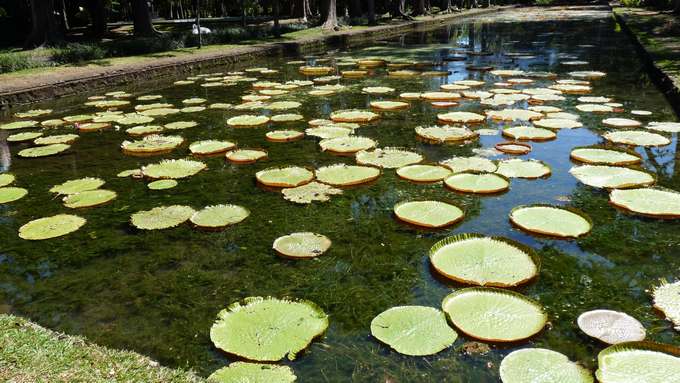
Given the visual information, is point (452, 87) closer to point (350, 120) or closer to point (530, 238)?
point (350, 120)

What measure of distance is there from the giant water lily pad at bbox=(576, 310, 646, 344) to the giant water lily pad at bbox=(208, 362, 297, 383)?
1515 millimetres

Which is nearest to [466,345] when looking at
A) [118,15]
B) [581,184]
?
[581,184]

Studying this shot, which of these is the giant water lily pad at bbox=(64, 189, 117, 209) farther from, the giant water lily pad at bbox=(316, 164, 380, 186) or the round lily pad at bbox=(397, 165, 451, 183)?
the round lily pad at bbox=(397, 165, 451, 183)

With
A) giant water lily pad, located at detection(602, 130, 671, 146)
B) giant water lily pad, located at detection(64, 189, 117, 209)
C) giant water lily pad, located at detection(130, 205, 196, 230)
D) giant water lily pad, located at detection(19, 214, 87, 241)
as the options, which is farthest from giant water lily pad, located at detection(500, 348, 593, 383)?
giant water lily pad, located at detection(602, 130, 671, 146)

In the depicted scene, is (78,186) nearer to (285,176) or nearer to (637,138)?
(285,176)

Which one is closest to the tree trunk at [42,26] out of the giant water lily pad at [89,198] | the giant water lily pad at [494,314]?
the giant water lily pad at [89,198]

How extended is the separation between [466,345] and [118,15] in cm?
5268

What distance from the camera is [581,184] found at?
4371 mm

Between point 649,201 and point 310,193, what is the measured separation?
2.76 m

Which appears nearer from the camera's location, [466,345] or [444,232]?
[466,345]

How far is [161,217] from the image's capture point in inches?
156

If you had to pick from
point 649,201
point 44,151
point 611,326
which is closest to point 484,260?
point 611,326

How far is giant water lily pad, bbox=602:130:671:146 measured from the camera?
17.3 feet

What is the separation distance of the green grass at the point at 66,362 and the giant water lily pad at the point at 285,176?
234 centimetres
